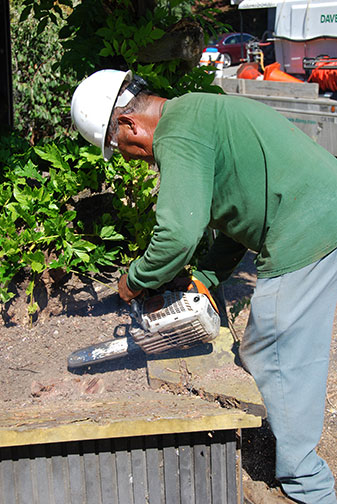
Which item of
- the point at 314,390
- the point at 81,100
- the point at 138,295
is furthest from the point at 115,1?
the point at 314,390

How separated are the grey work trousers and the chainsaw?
265mm

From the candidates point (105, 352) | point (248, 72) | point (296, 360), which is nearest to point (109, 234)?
point (105, 352)

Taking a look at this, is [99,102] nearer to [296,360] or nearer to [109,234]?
[109,234]

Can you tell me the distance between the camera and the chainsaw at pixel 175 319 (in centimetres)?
265

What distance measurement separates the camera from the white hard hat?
2441mm

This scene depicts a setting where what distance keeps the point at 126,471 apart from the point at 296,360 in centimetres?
89

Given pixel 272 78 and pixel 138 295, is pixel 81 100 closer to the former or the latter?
pixel 138 295

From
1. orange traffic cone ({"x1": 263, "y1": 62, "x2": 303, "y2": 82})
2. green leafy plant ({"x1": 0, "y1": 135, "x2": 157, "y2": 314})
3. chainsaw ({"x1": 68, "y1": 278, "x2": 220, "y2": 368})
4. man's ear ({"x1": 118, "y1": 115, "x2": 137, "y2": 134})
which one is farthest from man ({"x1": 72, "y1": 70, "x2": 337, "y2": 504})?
orange traffic cone ({"x1": 263, "y1": 62, "x2": 303, "y2": 82})

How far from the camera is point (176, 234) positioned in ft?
6.95

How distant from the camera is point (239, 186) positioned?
2236 millimetres

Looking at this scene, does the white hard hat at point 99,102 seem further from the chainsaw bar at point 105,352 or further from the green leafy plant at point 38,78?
the green leafy plant at point 38,78

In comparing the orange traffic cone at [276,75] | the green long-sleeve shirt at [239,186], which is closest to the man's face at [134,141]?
the green long-sleeve shirt at [239,186]

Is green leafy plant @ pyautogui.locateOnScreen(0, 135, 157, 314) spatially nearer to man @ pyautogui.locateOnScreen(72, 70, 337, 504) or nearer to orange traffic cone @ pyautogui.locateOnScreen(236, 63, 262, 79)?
man @ pyautogui.locateOnScreen(72, 70, 337, 504)

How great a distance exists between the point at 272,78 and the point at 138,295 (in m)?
8.15
